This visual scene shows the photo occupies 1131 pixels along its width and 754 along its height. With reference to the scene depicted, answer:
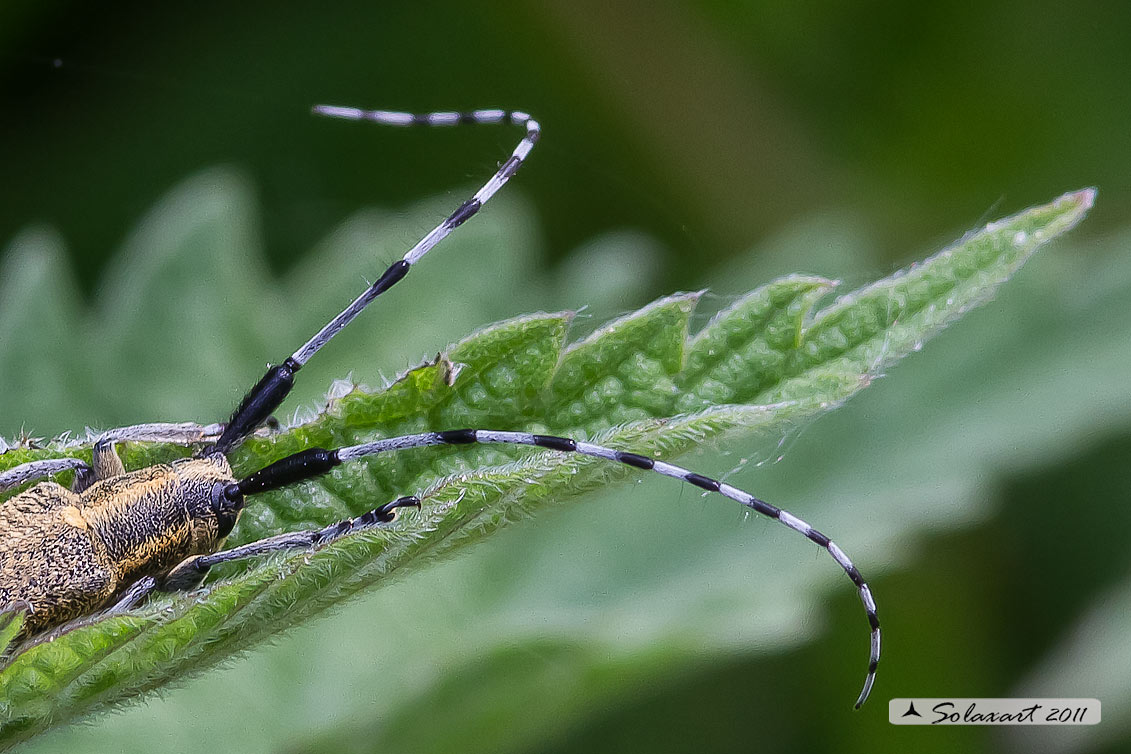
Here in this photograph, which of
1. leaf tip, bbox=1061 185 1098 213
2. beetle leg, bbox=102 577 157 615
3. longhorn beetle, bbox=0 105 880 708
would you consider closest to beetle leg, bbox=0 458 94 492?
longhorn beetle, bbox=0 105 880 708

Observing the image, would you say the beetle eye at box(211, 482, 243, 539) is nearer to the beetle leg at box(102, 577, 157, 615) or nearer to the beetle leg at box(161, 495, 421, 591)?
the beetle leg at box(161, 495, 421, 591)

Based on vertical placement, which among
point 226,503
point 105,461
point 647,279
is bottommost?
point 647,279

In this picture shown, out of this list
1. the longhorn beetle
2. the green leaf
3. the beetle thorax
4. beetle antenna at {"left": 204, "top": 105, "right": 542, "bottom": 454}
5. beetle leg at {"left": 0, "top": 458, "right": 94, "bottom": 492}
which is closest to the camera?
the green leaf

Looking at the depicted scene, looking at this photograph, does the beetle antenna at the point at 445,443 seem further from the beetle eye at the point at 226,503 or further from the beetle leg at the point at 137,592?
the beetle leg at the point at 137,592

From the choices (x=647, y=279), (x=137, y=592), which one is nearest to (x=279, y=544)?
(x=137, y=592)

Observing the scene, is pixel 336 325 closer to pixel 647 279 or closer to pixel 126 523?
pixel 126 523

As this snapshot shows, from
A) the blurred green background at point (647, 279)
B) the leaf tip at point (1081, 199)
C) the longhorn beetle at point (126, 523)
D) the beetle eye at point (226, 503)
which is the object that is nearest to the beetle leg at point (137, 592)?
the longhorn beetle at point (126, 523)
